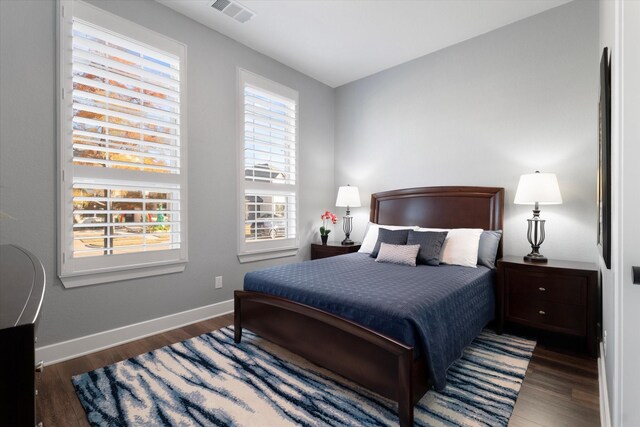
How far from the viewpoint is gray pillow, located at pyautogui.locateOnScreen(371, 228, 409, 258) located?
3260 mm

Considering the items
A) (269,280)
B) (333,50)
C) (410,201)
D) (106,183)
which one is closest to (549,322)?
(410,201)

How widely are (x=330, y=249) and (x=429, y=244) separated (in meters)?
1.42

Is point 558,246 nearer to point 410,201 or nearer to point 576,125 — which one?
point 576,125

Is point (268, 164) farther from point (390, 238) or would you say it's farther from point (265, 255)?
point (390, 238)

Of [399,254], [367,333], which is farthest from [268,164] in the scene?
[367,333]

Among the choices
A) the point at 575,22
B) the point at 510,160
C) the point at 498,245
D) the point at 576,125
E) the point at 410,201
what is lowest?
the point at 498,245

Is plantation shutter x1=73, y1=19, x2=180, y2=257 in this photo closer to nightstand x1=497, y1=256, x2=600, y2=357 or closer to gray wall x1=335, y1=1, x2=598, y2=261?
gray wall x1=335, y1=1, x2=598, y2=261

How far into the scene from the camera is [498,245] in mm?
3137

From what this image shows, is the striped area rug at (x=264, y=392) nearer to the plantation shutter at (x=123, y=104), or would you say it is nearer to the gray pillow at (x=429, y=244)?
the gray pillow at (x=429, y=244)

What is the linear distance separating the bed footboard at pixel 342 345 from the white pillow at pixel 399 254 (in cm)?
125

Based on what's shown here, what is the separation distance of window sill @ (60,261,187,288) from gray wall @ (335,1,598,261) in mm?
2633

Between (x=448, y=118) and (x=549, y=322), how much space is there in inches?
91.5

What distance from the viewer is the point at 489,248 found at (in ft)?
9.92

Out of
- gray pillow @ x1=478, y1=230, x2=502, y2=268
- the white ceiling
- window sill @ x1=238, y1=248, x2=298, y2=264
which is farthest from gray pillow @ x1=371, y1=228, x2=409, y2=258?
the white ceiling
